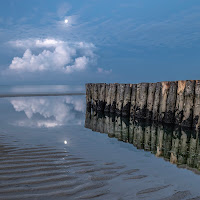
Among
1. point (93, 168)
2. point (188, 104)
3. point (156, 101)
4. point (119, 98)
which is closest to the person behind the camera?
point (93, 168)

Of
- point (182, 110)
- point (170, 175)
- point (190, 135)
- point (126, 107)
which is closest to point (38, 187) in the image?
point (170, 175)

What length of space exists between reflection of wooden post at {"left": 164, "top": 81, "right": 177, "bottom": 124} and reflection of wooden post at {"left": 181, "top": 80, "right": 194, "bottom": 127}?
51 centimetres

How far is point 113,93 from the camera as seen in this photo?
37.3ft

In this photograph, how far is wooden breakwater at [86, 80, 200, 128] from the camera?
7766 millimetres

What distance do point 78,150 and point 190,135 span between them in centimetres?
402

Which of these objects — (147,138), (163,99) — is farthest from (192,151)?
(163,99)

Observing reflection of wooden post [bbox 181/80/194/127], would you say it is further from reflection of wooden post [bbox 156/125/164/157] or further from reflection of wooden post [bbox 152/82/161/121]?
reflection of wooden post [bbox 152/82/161/121]

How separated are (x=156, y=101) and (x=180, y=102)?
3.75ft

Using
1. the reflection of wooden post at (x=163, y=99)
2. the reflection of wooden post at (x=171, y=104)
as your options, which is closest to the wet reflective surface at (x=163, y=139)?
the reflection of wooden post at (x=171, y=104)

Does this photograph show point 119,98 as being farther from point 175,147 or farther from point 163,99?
point 175,147

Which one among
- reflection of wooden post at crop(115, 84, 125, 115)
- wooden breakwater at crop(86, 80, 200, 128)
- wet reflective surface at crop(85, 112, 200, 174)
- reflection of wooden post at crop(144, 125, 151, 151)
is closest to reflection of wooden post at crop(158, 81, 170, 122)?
wooden breakwater at crop(86, 80, 200, 128)

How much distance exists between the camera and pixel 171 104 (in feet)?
27.6

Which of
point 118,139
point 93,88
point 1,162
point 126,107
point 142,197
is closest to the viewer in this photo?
point 142,197

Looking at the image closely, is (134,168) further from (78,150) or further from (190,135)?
(190,135)
